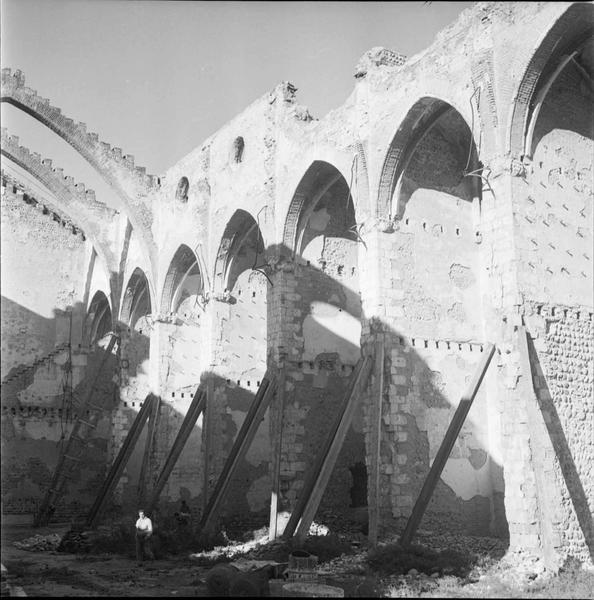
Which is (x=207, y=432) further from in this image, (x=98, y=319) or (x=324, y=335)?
(x=98, y=319)

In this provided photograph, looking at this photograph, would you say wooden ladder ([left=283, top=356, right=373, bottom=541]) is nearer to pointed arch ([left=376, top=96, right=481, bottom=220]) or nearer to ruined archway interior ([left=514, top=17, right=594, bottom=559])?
pointed arch ([left=376, top=96, right=481, bottom=220])

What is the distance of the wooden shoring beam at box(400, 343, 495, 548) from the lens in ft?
32.5

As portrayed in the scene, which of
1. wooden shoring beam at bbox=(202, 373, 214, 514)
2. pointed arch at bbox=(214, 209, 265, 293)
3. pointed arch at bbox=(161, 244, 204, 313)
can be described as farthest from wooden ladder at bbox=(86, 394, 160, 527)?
pointed arch at bbox=(214, 209, 265, 293)

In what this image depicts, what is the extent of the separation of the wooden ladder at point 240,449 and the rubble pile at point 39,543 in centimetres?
322

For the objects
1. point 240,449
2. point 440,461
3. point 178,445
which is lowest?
point 440,461

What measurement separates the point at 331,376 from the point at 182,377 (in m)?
5.78

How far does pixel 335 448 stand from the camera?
1157cm

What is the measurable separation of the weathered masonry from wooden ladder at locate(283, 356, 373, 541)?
0.79ft

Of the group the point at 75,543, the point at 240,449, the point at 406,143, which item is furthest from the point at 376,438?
the point at 75,543

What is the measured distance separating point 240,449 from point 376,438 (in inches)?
123

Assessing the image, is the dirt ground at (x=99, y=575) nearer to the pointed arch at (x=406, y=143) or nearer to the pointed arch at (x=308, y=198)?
the pointed arch at (x=308, y=198)

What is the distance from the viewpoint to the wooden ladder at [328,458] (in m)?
11.4

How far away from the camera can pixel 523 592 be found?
8.16m

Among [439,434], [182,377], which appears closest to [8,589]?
[439,434]
